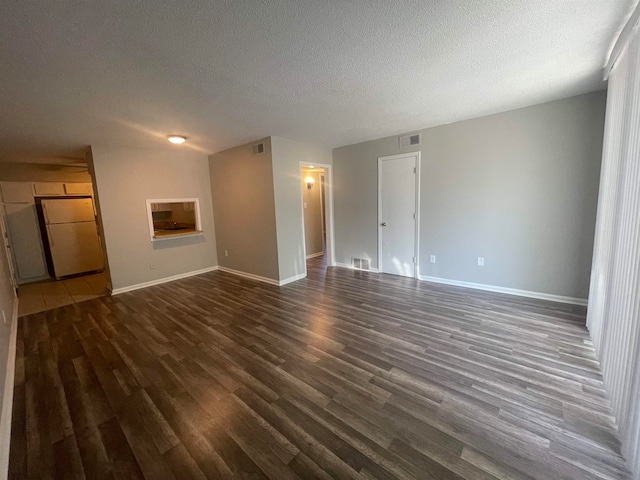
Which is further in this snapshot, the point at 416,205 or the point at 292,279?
the point at 292,279

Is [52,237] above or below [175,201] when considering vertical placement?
below

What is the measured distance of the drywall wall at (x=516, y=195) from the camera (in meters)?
3.12

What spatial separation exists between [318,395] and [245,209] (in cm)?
376

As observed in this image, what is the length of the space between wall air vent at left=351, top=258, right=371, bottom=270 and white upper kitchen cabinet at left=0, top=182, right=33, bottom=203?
686cm

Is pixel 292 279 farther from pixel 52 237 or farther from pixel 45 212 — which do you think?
pixel 45 212

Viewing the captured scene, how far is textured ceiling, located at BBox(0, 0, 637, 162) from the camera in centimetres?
151

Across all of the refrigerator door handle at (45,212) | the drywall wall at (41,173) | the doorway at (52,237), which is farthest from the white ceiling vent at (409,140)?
the refrigerator door handle at (45,212)

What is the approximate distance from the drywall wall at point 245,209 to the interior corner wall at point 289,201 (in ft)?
0.34

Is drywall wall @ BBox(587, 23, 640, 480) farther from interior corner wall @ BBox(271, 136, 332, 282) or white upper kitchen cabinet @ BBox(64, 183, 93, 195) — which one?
white upper kitchen cabinet @ BBox(64, 183, 93, 195)

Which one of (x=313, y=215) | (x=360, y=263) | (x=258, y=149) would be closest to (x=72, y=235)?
(x=258, y=149)

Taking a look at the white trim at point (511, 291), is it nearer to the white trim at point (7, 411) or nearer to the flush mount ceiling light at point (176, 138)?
the flush mount ceiling light at point (176, 138)

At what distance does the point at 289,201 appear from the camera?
4641 mm

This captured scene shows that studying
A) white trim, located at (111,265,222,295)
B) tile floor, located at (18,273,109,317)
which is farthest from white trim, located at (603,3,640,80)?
tile floor, located at (18,273,109,317)

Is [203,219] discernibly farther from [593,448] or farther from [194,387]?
[593,448]
